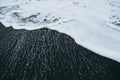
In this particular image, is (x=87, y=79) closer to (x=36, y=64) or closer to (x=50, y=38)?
(x=36, y=64)

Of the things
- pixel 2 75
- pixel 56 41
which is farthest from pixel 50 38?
pixel 2 75

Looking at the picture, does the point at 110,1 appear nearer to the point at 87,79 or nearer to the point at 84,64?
the point at 84,64

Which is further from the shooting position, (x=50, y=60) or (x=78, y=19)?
(x=78, y=19)

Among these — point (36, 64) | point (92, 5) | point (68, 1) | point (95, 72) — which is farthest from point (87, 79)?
point (68, 1)

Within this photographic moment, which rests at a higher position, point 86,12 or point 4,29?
point 86,12

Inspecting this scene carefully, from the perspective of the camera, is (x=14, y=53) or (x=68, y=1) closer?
(x=14, y=53)

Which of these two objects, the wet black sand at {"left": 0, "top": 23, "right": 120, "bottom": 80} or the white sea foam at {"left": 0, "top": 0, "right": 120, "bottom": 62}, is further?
the white sea foam at {"left": 0, "top": 0, "right": 120, "bottom": 62}

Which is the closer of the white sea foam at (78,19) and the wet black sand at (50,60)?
the wet black sand at (50,60)

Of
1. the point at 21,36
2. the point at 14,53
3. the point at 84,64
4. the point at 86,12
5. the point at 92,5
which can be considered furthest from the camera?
the point at 92,5

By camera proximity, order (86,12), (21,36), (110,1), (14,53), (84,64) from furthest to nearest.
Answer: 1. (110,1)
2. (86,12)
3. (21,36)
4. (14,53)
5. (84,64)
